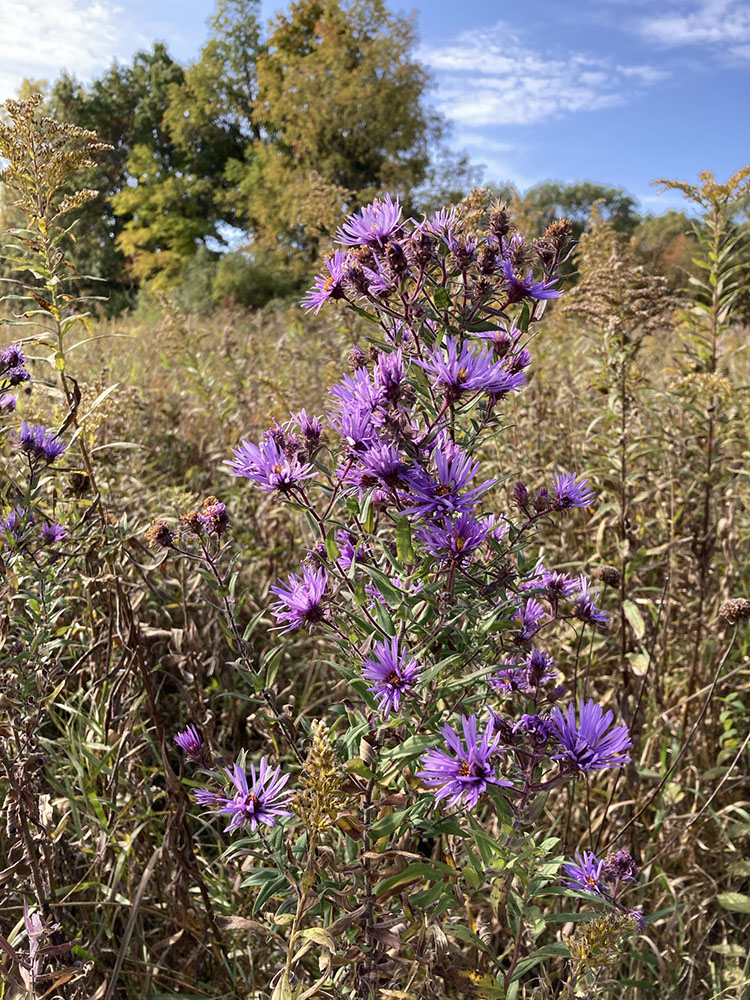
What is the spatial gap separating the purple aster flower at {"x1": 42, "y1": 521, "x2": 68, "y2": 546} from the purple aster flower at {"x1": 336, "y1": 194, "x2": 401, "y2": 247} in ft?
3.20

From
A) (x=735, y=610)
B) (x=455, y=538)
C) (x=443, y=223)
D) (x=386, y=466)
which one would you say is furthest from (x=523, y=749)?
(x=443, y=223)

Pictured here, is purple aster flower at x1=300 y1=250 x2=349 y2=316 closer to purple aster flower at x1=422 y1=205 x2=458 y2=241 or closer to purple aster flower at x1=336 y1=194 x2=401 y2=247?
purple aster flower at x1=336 y1=194 x2=401 y2=247

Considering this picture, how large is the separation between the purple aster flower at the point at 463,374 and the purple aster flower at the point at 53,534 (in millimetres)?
1049

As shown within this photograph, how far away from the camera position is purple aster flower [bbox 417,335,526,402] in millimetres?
1015

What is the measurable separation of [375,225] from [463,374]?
33 cm

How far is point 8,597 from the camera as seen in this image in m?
1.62

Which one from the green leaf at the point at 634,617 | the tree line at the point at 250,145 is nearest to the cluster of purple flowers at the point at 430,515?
the green leaf at the point at 634,617

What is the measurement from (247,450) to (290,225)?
2561 cm

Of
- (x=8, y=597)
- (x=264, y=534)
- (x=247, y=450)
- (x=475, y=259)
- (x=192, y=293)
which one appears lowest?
(x=192, y=293)

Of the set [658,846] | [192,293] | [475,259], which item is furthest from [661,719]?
[192,293]

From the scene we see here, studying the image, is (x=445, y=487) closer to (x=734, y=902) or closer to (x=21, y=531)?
(x=21, y=531)

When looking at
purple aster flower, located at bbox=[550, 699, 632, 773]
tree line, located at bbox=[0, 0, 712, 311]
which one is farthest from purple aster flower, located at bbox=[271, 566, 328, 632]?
tree line, located at bbox=[0, 0, 712, 311]

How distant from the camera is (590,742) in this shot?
1.00 m

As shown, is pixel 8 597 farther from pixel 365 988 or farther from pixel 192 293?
pixel 192 293
